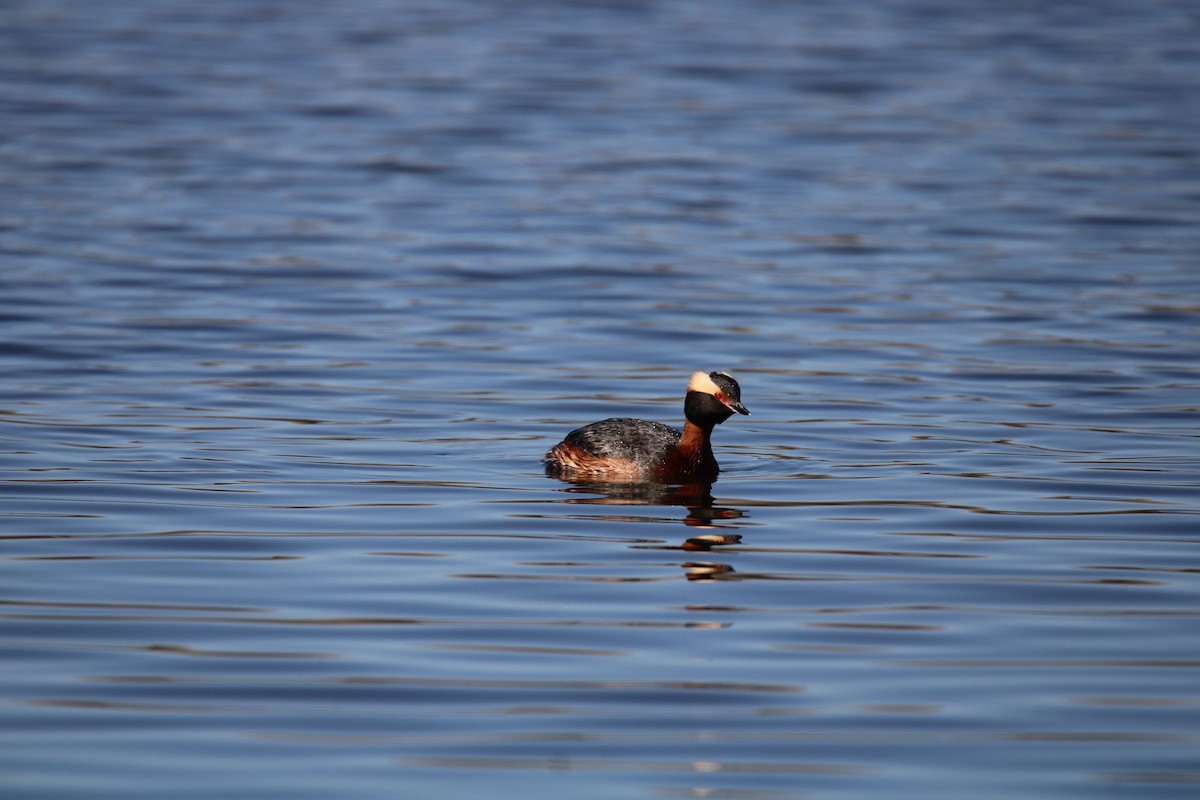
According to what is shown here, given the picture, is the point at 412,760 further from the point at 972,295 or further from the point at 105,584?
the point at 972,295

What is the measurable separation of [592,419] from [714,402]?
2453 millimetres

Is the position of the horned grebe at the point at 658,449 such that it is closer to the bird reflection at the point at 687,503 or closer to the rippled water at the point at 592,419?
the bird reflection at the point at 687,503

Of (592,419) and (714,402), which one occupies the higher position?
(714,402)

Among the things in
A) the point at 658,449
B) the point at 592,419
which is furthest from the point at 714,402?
the point at 592,419

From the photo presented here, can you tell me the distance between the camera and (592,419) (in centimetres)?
1526

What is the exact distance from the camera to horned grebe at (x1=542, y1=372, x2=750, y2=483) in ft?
42.4

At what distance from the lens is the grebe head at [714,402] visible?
13.0 m

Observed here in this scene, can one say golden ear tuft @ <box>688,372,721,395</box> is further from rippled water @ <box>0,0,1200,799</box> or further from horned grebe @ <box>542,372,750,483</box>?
rippled water @ <box>0,0,1200,799</box>

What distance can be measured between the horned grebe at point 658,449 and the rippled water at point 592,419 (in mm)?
262

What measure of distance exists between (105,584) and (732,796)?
4.48m

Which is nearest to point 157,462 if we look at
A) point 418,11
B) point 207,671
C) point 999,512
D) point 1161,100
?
point 207,671

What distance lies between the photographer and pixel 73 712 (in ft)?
25.2

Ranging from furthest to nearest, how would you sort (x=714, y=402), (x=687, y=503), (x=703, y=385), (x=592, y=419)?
(x=592, y=419) → (x=703, y=385) → (x=714, y=402) → (x=687, y=503)

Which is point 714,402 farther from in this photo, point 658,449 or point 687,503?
point 687,503
